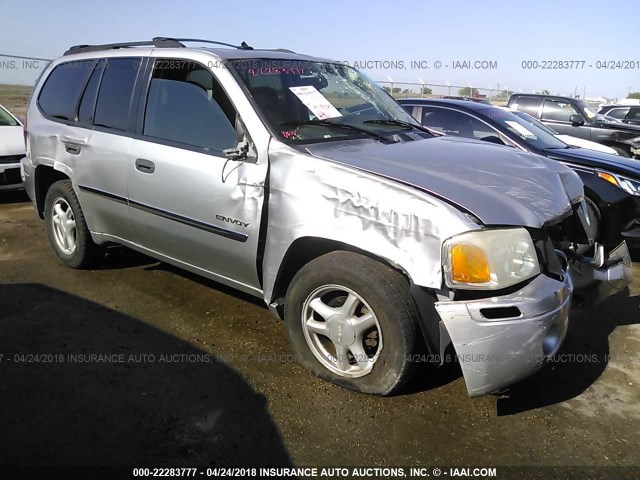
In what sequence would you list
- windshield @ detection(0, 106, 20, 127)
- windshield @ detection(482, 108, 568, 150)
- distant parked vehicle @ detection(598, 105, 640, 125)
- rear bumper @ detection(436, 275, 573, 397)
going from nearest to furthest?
rear bumper @ detection(436, 275, 573, 397)
windshield @ detection(482, 108, 568, 150)
windshield @ detection(0, 106, 20, 127)
distant parked vehicle @ detection(598, 105, 640, 125)

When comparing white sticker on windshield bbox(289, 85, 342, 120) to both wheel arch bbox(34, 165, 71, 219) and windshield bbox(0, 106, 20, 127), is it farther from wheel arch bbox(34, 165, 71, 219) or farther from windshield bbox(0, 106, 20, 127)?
windshield bbox(0, 106, 20, 127)

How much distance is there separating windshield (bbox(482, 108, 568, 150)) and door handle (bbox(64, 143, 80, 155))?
4.18m

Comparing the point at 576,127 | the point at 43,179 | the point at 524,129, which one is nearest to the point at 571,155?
the point at 524,129

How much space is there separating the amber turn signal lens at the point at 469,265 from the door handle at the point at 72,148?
10.2 feet

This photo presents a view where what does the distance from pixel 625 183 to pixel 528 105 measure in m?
6.44

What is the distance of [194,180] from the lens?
10.7 feet

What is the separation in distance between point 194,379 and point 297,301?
740 mm

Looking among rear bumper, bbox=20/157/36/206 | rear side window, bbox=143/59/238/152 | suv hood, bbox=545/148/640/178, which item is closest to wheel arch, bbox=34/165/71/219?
rear bumper, bbox=20/157/36/206

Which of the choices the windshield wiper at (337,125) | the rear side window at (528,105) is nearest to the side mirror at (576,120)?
the rear side window at (528,105)

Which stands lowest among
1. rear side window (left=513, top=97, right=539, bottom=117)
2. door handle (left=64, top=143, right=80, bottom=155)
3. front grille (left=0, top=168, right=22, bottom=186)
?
front grille (left=0, top=168, right=22, bottom=186)

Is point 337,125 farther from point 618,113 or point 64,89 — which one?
point 618,113

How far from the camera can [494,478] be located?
2350 mm

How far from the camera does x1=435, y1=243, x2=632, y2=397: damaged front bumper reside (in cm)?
237

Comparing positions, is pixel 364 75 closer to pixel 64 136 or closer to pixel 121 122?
pixel 121 122
